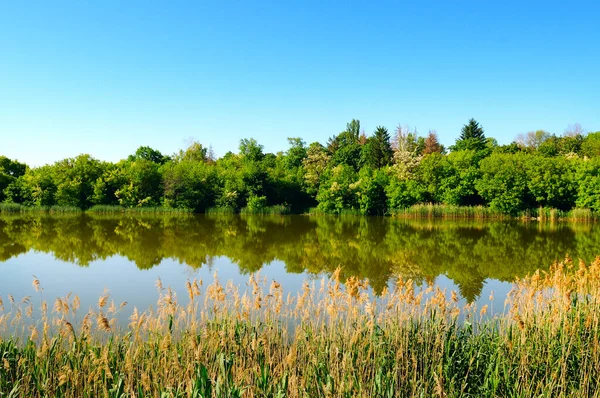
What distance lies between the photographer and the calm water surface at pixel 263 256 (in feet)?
37.0

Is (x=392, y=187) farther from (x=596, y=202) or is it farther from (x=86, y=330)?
(x=86, y=330)

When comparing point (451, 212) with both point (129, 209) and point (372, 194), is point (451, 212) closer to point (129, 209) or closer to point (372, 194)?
point (372, 194)

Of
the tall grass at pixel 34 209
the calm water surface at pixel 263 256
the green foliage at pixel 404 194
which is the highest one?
the green foliage at pixel 404 194

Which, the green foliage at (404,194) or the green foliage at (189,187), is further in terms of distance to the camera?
the green foliage at (189,187)

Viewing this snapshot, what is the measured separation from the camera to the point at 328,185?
1638 inches

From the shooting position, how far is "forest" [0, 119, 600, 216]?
3566 cm

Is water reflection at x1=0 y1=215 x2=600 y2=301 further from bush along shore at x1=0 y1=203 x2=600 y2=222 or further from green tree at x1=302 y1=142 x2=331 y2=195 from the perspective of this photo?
green tree at x1=302 y1=142 x2=331 y2=195

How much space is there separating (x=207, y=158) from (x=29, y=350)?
67.2 meters

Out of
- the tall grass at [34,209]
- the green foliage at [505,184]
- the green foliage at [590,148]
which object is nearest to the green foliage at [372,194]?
the green foliage at [505,184]

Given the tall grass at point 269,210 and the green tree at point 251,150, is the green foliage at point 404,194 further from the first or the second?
the green tree at point 251,150

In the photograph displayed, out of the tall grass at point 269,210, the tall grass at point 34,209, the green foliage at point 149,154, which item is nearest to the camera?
the tall grass at point 34,209

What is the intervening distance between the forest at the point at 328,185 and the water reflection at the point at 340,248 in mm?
10870

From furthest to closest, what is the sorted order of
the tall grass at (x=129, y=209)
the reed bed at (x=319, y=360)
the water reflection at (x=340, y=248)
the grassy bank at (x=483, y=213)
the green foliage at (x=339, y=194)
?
the green foliage at (x=339, y=194)
the tall grass at (x=129, y=209)
the grassy bank at (x=483, y=213)
the water reflection at (x=340, y=248)
the reed bed at (x=319, y=360)

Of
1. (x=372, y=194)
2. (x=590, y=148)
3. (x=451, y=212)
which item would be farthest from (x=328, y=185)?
(x=590, y=148)
